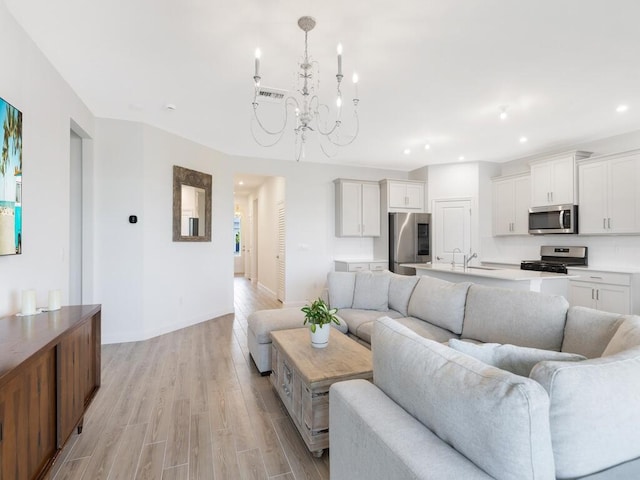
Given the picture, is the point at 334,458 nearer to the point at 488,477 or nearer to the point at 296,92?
the point at 488,477

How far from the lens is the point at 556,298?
2203 millimetres

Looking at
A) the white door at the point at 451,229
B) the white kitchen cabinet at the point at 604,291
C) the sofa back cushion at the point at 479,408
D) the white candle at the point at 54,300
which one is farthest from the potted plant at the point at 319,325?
the white door at the point at 451,229

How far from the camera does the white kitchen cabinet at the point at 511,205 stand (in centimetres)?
551

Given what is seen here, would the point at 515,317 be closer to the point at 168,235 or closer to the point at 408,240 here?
the point at 408,240

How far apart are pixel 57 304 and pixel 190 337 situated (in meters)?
2.05

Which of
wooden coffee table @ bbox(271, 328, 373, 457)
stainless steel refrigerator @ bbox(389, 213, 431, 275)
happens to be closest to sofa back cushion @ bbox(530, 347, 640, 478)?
wooden coffee table @ bbox(271, 328, 373, 457)

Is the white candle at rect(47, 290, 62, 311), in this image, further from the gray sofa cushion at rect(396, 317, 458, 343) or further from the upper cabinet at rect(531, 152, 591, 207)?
the upper cabinet at rect(531, 152, 591, 207)

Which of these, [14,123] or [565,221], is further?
[565,221]

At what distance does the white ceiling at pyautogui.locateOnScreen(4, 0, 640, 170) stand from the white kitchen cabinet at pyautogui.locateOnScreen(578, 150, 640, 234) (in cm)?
49

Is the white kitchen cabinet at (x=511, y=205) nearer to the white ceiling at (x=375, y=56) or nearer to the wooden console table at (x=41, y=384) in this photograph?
the white ceiling at (x=375, y=56)

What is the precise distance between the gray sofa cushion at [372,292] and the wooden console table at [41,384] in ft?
8.41

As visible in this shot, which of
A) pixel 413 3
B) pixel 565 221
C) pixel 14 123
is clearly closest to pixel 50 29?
pixel 14 123

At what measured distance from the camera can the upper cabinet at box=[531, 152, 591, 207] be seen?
4781 mm

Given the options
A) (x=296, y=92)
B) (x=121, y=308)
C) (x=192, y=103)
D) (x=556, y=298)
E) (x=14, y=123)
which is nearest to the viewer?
(x=14, y=123)
